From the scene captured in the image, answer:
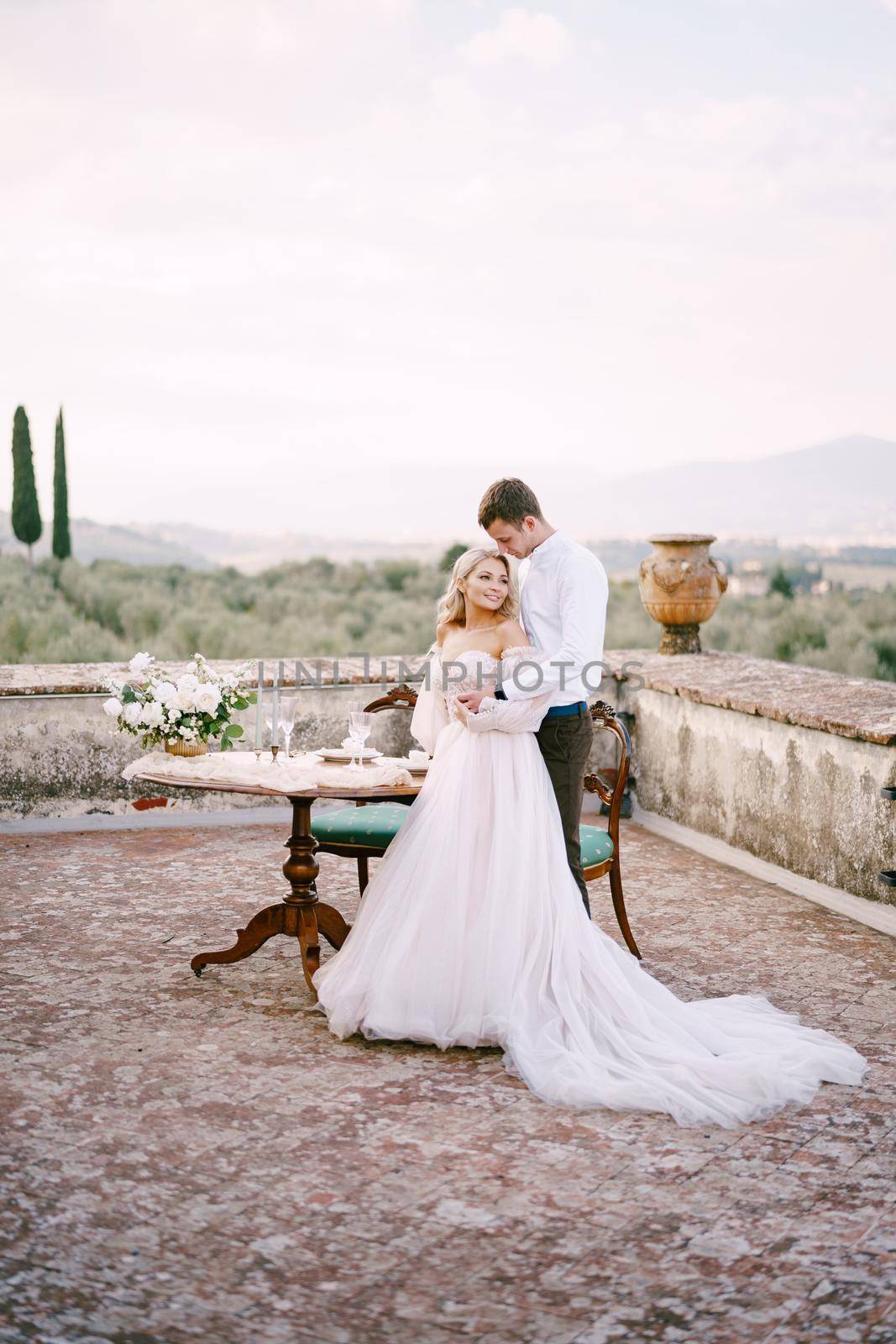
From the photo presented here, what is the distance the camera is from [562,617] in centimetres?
427

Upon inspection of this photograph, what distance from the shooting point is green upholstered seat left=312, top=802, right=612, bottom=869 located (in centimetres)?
473

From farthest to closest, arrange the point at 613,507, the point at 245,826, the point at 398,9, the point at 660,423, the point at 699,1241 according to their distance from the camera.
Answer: the point at 613,507, the point at 660,423, the point at 398,9, the point at 245,826, the point at 699,1241

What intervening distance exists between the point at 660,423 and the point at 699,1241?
1694 cm

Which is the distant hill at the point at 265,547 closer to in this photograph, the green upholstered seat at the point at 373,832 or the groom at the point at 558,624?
the green upholstered seat at the point at 373,832

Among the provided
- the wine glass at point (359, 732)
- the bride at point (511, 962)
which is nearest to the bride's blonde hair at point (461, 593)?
the bride at point (511, 962)

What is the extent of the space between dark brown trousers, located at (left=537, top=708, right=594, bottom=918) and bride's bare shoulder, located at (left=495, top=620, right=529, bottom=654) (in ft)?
0.93

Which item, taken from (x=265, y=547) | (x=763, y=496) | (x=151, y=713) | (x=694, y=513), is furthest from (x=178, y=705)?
(x=763, y=496)

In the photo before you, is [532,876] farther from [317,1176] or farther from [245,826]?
[245,826]

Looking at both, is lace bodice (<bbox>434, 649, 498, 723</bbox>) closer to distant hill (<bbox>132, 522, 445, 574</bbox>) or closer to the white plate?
the white plate

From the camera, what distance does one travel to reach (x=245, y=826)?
7.26 meters

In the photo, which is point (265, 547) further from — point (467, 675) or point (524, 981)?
point (524, 981)

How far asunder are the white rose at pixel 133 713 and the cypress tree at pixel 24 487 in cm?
1418

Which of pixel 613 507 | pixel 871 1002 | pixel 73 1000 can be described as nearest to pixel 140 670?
pixel 73 1000

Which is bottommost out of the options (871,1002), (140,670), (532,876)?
(871,1002)
